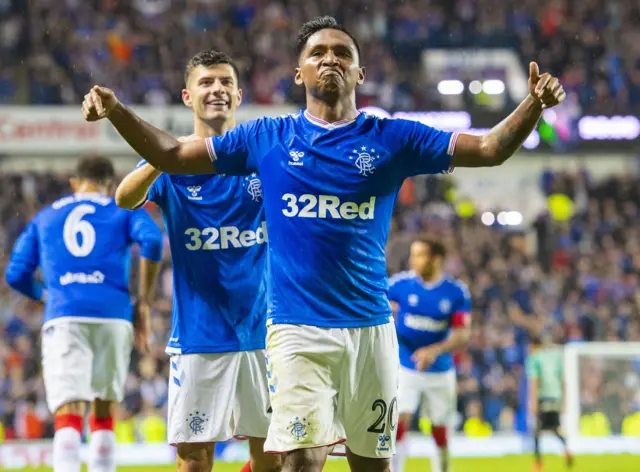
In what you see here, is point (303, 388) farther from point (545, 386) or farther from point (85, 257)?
point (545, 386)

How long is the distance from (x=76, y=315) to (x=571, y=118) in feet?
63.1

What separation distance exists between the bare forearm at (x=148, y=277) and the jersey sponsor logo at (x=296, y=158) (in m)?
2.36

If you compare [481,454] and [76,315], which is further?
[481,454]

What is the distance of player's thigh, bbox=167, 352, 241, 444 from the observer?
5125 mm

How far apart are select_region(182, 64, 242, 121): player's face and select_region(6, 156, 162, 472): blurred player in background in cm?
123

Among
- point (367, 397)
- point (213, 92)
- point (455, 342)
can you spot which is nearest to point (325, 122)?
point (367, 397)

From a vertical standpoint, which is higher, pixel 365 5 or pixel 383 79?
pixel 365 5

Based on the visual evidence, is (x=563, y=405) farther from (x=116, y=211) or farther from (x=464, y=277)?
(x=116, y=211)

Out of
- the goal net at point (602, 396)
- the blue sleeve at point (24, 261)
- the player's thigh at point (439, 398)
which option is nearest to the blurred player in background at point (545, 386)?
the goal net at point (602, 396)

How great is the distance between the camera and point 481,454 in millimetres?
14398

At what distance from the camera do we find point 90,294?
651 cm

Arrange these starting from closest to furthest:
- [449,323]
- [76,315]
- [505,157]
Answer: [505,157] < [76,315] < [449,323]

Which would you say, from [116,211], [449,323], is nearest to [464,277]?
→ [449,323]

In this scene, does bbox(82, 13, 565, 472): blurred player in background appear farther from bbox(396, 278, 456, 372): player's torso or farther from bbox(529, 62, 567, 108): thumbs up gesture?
bbox(396, 278, 456, 372): player's torso
